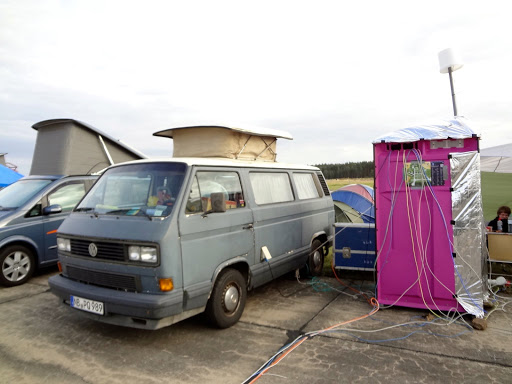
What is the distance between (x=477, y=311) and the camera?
472cm

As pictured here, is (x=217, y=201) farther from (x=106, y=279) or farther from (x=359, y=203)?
(x=359, y=203)

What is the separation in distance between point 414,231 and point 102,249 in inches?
162

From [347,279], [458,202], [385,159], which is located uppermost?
[385,159]

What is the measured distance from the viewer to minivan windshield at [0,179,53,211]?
6969mm

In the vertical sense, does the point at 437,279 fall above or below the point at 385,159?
below

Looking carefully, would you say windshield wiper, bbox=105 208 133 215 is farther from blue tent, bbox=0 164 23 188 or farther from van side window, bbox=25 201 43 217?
blue tent, bbox=0 164 23 188

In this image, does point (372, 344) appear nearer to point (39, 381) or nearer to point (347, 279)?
point (347, 279)

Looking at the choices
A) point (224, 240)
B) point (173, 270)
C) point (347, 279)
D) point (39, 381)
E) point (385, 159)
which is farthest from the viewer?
point (347, 279)

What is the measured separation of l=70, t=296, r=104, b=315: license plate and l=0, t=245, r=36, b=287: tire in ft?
10.6

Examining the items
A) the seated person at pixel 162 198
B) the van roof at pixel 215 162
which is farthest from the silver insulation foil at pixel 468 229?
the seated person at pixel 162 198

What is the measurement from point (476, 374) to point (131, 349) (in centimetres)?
354

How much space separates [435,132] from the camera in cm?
489

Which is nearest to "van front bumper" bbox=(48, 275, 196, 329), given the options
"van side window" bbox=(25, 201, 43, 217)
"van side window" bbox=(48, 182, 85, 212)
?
"van side window" bbox=(25, 201, 43, 217)

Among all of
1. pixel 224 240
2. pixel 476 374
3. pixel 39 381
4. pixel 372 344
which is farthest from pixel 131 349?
pixel 476 374
